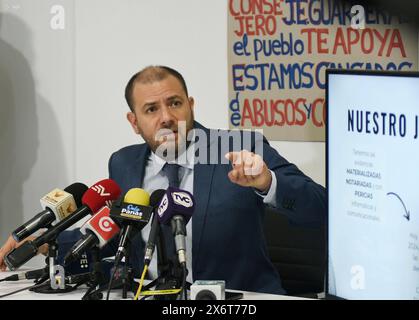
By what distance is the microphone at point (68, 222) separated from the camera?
2.56m

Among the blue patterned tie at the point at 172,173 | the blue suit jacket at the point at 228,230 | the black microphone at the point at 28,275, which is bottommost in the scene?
the black microphone at the point at 28,275

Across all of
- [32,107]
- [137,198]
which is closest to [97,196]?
[137,198]

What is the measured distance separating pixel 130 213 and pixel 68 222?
30cm

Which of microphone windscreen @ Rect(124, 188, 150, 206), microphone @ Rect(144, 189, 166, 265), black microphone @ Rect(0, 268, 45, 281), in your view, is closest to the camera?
microphone @ Rect(144, 189, 166, 265)

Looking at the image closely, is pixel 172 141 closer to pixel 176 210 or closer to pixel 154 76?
pixel 154 76

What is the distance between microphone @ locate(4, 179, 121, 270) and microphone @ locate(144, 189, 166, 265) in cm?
22

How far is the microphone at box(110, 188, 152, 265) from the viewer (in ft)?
7.70

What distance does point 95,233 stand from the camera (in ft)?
8.11

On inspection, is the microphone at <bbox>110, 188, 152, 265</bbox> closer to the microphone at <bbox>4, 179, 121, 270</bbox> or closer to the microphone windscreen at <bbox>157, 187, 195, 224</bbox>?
the microphone windscreen at <bbox>157, 187, 195, 224</bbox>

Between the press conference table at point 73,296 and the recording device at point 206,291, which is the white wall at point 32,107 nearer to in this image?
the press conference table at point 73,296

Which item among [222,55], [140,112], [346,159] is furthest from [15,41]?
[346,159]

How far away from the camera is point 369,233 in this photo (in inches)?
89.3

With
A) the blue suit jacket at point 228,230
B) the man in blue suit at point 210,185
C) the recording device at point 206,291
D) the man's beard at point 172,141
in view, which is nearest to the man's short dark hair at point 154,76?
the man in blue suit at point 210,185

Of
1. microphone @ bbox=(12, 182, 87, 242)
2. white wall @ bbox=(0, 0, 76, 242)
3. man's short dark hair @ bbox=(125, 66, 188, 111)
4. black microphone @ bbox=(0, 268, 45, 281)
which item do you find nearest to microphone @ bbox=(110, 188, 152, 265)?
microphone @ bbox=(12, 182, 87, 242)
